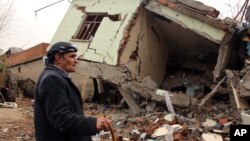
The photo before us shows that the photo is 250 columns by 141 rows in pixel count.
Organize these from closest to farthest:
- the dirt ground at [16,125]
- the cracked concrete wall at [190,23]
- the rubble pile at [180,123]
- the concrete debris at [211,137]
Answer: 1. the concrete debris at [211,137]
2. the rubble pile at [180,123]
3. the dirt ground at [16,125]
4. the cracked concrete wall at [190,23]

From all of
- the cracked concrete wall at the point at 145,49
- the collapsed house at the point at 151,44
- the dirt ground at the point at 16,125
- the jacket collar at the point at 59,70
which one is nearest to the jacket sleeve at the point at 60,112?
the jacket collar at the point at 59,70

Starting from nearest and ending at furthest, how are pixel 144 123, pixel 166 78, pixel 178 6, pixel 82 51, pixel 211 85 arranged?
pixel 144 123 < pixel 178 6 < pixel 211 85 < pixel 82 51 < pixel 166 78

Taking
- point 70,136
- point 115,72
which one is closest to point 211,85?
point 115,72

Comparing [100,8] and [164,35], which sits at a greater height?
[100,8]

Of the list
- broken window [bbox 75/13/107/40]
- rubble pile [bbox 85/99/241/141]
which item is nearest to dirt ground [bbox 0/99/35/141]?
rubble pile [bbox 85/99/241/141]

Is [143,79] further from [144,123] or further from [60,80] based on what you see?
[60,80]

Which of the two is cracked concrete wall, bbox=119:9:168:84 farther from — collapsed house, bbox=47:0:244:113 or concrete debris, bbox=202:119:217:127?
concrete debris, bbox=202:119:217:127

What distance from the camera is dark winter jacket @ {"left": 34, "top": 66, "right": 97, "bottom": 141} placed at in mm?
2814

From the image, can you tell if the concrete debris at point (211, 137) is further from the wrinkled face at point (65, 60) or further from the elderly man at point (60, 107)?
the wrinkled face at point (65, 60)

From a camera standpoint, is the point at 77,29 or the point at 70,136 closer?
the point at 70,136

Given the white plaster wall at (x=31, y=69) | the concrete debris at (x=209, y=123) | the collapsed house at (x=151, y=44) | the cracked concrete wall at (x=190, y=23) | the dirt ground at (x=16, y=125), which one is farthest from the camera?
the white plaster wall at (x=31, y=69)

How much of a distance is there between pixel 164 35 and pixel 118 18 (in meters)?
1.81

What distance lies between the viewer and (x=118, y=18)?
1213 cm

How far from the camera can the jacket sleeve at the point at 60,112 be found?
280cm
